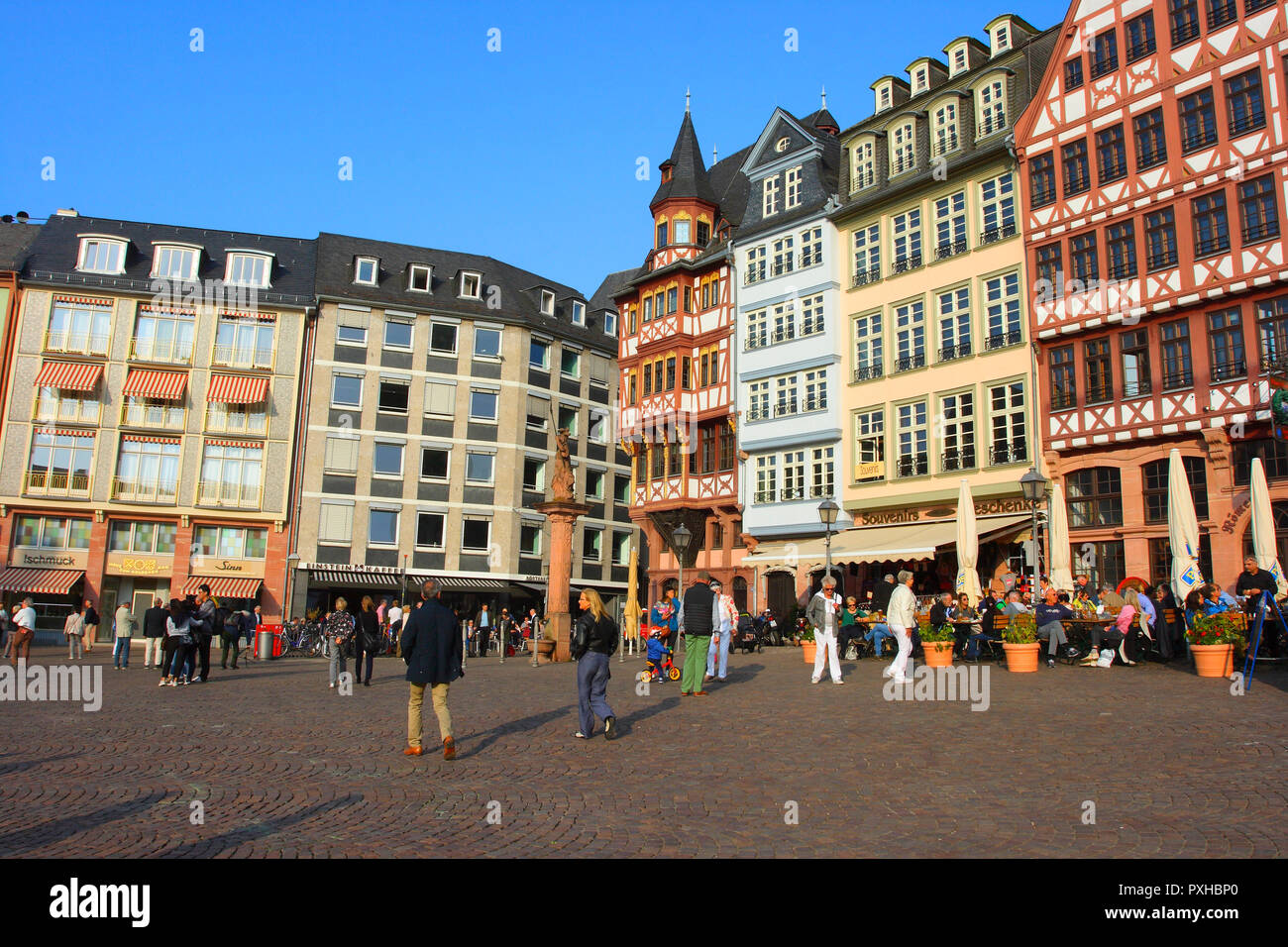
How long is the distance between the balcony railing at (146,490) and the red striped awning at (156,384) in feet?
12.8

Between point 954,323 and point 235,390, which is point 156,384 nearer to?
point 235,390

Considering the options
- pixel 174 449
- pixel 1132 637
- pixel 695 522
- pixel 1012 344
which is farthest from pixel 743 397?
pixel 174 449

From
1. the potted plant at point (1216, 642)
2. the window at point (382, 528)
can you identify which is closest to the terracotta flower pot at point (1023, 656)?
the potted plant at point (1216, 642)

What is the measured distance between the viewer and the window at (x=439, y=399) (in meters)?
50.4

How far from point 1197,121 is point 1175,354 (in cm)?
604

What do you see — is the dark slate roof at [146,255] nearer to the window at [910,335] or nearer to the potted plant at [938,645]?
the window at [910,335]

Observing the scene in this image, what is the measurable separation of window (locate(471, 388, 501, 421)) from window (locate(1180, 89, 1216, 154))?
33.5 m

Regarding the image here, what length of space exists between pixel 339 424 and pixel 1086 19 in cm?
3511

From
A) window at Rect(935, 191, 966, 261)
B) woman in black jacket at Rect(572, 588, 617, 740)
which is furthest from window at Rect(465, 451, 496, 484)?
woman in black jacket at Rect(572, 588, 617, 740)

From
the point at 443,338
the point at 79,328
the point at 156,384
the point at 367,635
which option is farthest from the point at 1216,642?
the point at 79,328

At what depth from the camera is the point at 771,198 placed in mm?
38812

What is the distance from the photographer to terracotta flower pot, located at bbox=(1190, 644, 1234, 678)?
16.1 m

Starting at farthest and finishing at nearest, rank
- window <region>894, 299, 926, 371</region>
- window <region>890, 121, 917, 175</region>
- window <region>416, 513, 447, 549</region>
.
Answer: window <region>416, 513, 447, 549</region> → window <region>890, 121, 917, 175</region> → window <region>894, 299, 926, 371</region>

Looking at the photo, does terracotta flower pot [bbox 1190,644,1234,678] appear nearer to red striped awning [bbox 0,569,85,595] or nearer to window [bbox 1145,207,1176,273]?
window [bbox 1145,207,1176,273]
